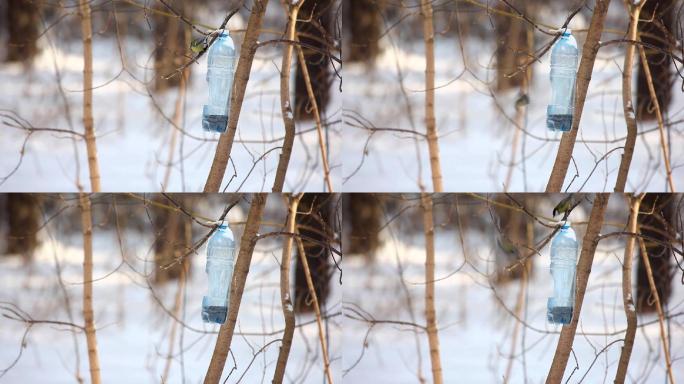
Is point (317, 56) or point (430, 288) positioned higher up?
point (317, 56)

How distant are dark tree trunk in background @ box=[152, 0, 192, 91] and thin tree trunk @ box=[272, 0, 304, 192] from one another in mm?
330

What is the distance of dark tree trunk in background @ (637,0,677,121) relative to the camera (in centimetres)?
483

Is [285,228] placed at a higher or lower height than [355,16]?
lower

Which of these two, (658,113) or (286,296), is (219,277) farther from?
(658,113)

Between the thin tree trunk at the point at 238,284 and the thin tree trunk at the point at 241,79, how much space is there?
0.50 ft

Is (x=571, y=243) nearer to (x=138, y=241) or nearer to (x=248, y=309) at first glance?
(x=248, y=309)

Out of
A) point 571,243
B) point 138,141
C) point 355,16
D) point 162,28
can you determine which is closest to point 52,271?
point 138,141

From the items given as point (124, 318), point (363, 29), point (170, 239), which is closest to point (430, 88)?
point (363, 29)

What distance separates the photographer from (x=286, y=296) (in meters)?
4.86

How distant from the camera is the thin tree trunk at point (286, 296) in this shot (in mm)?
4848

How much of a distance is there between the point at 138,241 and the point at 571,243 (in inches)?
57.8

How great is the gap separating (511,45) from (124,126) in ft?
4.37

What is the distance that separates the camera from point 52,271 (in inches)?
190

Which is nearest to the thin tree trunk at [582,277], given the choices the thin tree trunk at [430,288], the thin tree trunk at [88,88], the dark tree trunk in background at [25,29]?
the thin tree trunk at [430,288]
